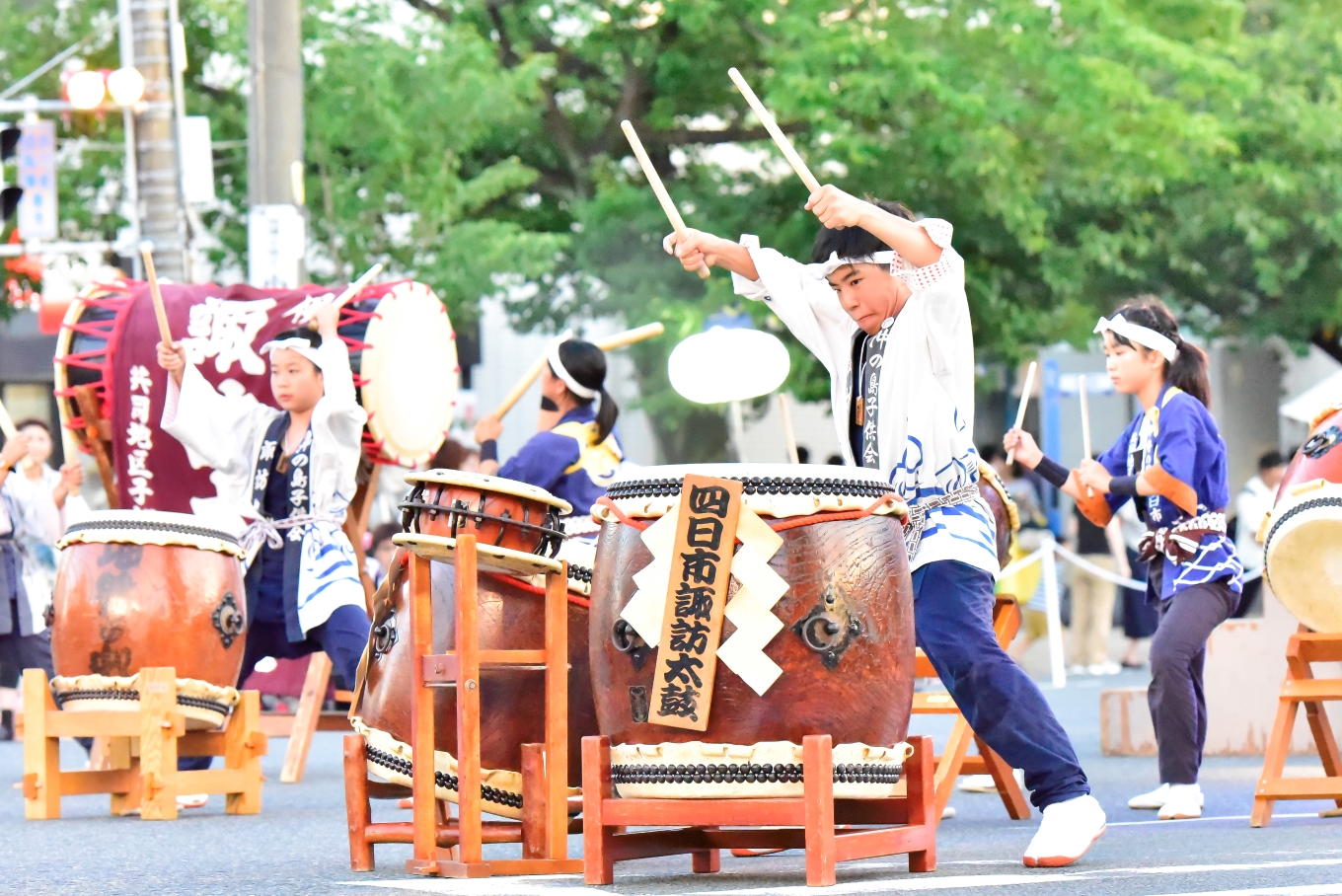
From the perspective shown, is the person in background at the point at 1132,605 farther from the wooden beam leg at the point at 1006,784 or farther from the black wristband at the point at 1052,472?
the black wristband at the point at 1052,472

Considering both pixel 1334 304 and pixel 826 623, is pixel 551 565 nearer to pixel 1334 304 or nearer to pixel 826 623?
pixel 826 623

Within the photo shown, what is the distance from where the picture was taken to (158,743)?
5977mm

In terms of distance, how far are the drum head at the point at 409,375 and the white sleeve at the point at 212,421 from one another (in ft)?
1.75

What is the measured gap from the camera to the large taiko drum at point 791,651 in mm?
Result: 3783

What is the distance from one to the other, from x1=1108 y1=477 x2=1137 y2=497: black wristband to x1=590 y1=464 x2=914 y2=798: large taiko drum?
1814 mm

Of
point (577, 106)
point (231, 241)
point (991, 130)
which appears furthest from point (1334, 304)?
point (231, 241)

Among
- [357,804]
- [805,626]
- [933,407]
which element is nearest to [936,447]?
[933,407]

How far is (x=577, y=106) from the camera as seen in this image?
14.0 metres

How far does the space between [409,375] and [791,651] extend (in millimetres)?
3755

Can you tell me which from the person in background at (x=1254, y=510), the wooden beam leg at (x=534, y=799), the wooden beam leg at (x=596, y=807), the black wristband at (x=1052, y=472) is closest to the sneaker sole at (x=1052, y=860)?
the wooden beam leg at (x=596, y=807)

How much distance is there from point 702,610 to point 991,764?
6.69 ft

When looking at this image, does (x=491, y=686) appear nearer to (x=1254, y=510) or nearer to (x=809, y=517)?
(x=809, y=517)

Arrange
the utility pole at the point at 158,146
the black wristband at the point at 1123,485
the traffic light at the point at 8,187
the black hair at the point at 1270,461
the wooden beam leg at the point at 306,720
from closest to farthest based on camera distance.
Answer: the black wristband at the point at 1123,485 < the wooden beam leg at the point at 306,720 < the utility pole at the point at 158,146 < the traffic light at the point at 8,187 < the black hair at the point at 1270,461

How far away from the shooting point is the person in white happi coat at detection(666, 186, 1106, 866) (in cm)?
412
